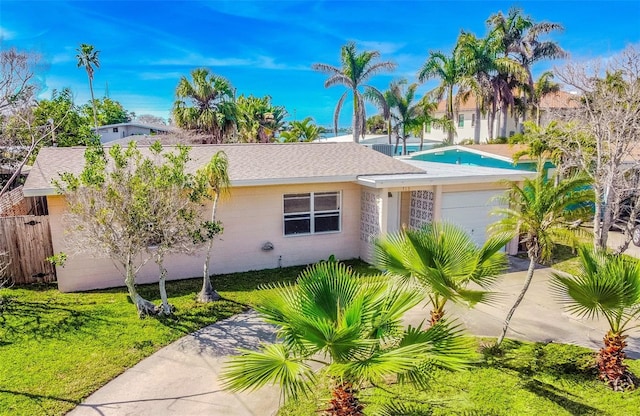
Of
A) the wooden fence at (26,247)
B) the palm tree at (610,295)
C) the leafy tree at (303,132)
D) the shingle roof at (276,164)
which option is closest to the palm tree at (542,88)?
the leafy tree at (303,132)

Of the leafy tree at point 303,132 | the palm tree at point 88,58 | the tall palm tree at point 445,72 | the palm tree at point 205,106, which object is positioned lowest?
the leafy tree at point 303,132

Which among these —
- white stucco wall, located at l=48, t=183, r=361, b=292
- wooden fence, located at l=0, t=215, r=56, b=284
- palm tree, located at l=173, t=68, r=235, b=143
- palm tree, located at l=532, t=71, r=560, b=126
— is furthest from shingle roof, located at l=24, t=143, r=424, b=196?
palm tree, located at l=532, t=71, r=560, b=126

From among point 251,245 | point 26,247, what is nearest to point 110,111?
point 26,247

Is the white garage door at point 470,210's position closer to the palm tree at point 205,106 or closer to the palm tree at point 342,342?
the palm tree at point 342,342

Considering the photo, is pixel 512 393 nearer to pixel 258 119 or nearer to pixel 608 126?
pixel 608 126

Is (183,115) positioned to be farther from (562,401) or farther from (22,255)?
(562,401)

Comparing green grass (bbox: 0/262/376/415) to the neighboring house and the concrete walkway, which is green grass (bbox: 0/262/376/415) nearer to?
A: the concrete walkway
